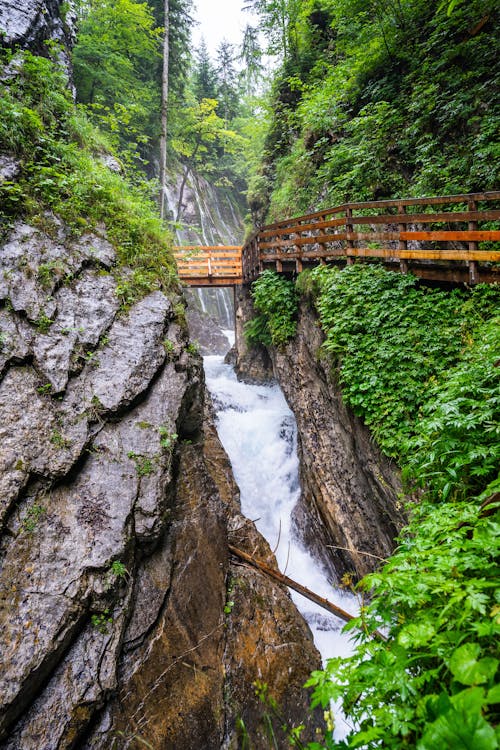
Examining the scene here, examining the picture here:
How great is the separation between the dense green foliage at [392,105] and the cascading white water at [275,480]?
6.50 metres

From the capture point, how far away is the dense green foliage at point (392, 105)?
6340 mm

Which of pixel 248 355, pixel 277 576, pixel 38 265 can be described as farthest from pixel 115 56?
pixel 277 576

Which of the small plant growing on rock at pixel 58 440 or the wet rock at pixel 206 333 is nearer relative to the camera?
the small plant growing on rock at pixel 58 440

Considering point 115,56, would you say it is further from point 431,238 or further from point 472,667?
point 472,667

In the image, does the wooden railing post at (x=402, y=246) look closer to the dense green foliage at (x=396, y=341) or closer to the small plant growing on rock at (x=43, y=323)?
the dense green foliage at (x=396, y=341)

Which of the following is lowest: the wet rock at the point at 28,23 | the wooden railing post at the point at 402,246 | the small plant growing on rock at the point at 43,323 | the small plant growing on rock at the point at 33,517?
the small plant growing on rock at the point at 33,517

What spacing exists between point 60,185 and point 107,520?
215 inches

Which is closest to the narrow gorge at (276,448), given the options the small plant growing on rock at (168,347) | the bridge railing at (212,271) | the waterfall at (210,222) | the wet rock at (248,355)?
the small plant growing on rock at (168,347)

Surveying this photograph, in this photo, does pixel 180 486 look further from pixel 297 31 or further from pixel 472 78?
pixel 297 31

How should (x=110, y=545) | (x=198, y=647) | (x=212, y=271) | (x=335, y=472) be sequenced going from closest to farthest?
(x=110, y=545), (x=198, y=647), (x=335, y=472), (x=212, y=271)

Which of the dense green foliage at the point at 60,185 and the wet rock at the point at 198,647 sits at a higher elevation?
the dense green foliage at the point at 60,185

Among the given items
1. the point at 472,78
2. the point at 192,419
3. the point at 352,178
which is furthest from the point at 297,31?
the point at 192,419

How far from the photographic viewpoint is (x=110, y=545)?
374 cm

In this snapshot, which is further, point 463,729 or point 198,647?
point 198,647
